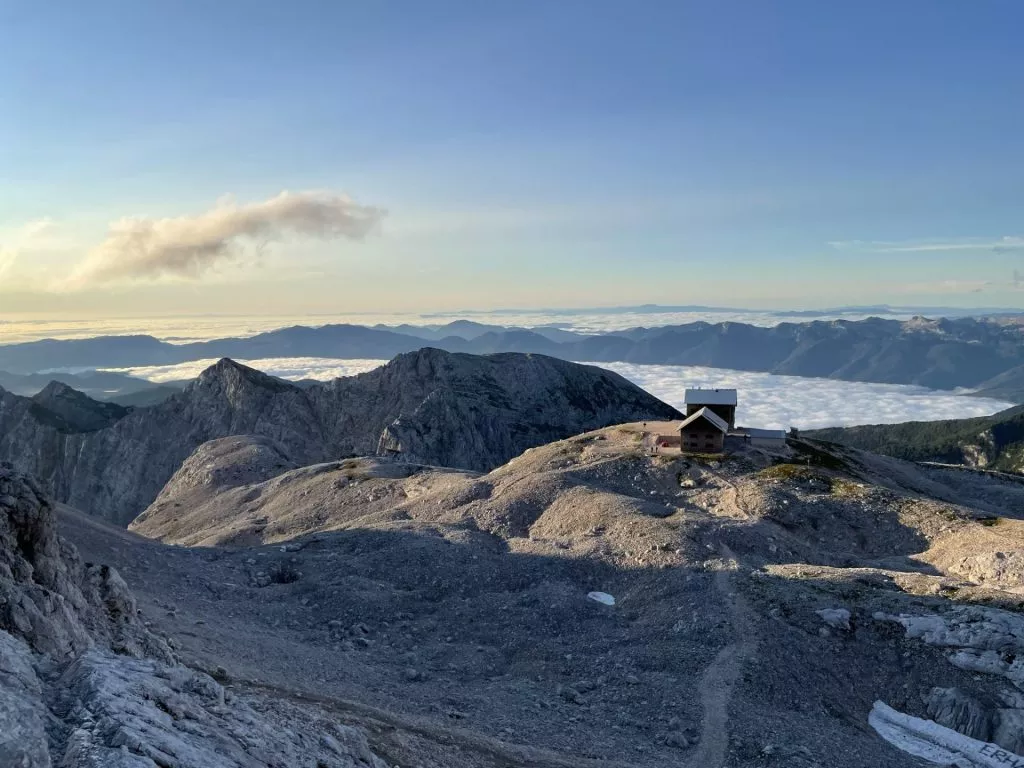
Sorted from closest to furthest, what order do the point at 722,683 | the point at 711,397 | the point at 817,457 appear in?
the point at 722,683
the point at 817,457
the point at 711,397

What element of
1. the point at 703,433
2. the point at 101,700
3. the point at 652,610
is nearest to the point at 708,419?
the point at 703,433

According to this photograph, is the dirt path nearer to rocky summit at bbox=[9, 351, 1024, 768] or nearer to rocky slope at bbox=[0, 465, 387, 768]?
rocky summit at bbox=[9, 351, 1024, 768]

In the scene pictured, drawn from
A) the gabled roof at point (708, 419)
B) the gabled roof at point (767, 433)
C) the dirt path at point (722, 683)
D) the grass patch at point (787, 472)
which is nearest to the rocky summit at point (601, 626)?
the dirt path at point (722, 683)

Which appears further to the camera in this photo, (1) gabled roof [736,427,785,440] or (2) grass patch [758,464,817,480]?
(1) gabled roof [736,427,785,440]

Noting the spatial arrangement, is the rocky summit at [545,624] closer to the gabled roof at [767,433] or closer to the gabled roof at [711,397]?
the gabled roof at [767,433]

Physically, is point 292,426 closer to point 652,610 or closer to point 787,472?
point 787,472

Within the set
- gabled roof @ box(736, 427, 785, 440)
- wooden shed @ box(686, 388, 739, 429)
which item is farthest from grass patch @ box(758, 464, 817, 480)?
wooden shed @ box(686, 388, 739, 429)

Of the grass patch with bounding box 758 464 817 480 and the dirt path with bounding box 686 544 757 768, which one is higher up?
the grass patch with bounding box 758 464 817 480
